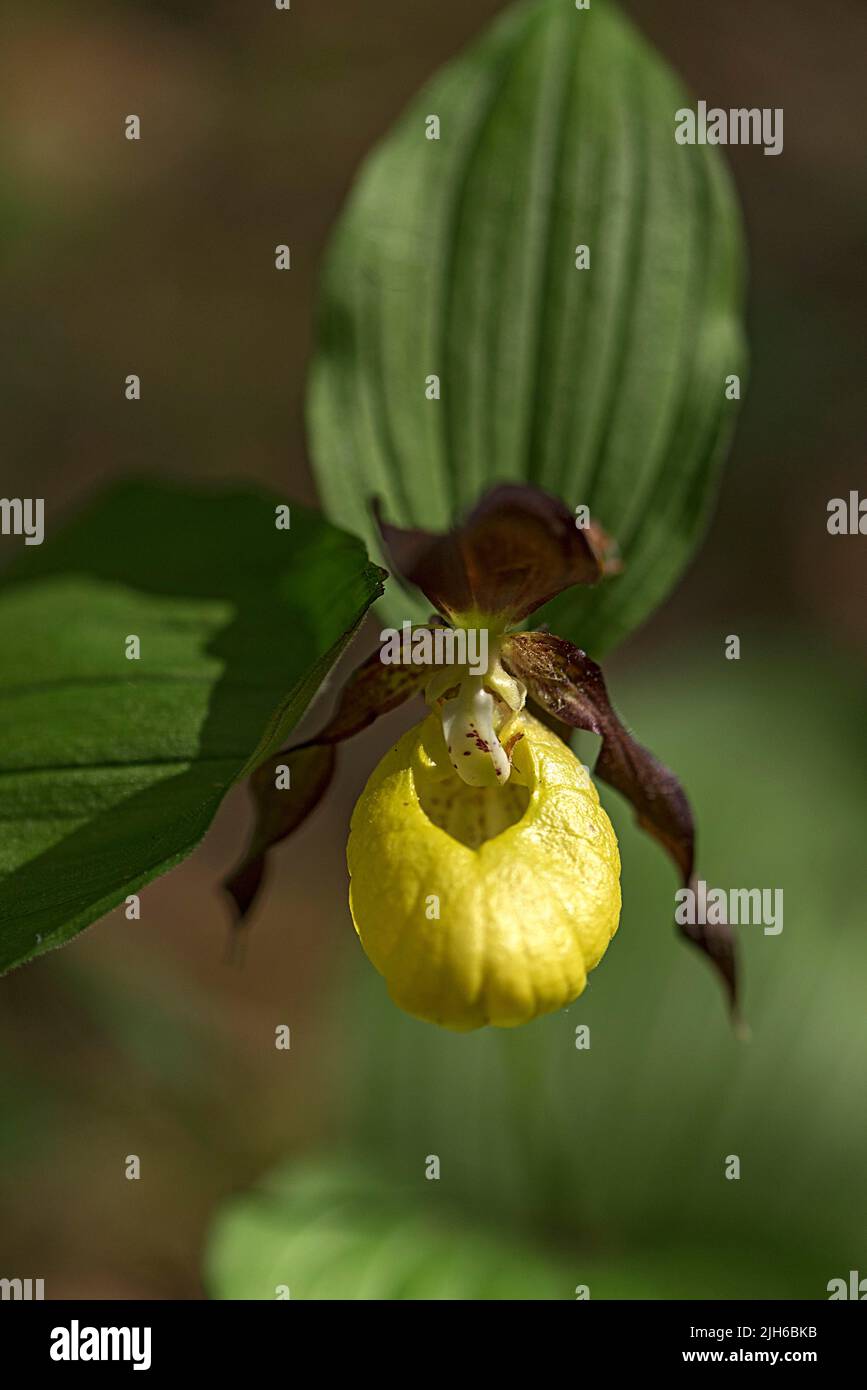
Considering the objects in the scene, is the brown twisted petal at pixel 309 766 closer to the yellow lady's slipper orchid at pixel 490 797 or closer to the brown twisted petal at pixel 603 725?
the yellow lady's slipper orchid at pixel 490 797

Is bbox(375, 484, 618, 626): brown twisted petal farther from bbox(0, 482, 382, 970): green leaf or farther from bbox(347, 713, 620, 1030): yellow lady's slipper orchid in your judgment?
bbox(347, 713, 620, 1030): yellow lady's slipper orchid

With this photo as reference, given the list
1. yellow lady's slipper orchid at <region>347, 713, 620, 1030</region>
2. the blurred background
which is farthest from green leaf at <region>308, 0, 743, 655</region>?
the blurred background

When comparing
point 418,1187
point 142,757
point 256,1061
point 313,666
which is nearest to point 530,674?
point 313,666

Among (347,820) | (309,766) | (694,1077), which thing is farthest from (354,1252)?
(347,820)

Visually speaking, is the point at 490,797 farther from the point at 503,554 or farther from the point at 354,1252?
the point at 354,1252

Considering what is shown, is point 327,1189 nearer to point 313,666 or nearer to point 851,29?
point 313,666
